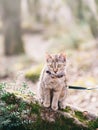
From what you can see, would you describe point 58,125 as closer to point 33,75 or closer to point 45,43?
point 33,75

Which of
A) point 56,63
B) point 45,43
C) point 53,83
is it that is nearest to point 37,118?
point 53,83

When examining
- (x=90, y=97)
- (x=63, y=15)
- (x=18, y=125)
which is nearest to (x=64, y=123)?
(x=18, y=125)

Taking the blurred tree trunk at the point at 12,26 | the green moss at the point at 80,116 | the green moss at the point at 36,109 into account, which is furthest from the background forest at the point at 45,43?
the green moss at the point at 80,116

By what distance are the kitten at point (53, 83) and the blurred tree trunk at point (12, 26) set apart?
509 inches

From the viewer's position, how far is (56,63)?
634cm

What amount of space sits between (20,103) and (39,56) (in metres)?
12.5

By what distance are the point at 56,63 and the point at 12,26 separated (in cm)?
1358

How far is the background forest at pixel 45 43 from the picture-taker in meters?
10.6

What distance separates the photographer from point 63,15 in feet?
72.8

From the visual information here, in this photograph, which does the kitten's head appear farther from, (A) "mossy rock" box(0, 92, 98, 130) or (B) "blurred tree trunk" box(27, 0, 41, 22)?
(B) "blurred tree trunk" box(27, 0, 41, 22)

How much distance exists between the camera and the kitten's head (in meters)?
6.35

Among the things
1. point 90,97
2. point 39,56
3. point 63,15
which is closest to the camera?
point 90,97

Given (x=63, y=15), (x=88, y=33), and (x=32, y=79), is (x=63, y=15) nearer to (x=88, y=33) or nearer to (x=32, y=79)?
(x=88, y=33)

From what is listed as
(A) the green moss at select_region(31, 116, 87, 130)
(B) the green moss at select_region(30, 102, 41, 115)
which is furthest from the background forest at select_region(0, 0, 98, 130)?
(A) the green moss at select_region(31, 116, 87, 130)
